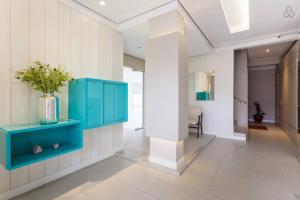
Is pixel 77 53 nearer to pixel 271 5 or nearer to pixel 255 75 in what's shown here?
pixel 271 5

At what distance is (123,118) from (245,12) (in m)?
3.64

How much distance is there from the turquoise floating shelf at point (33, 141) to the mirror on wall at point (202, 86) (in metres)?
4.19

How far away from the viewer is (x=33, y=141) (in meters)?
2.13

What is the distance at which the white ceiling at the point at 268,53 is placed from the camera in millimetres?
5082

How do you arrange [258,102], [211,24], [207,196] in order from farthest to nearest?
[258,102]
[211,24]
[207,196]

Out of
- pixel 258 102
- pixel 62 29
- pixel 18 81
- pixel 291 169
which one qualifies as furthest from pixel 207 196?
pixel 258 102

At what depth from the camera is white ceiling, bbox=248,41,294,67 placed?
16.7ft

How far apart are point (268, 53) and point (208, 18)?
14.8ft

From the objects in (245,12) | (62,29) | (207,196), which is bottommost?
(207,196)

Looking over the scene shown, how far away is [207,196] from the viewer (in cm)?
196

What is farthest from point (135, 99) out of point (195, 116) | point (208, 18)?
point (208, 18)

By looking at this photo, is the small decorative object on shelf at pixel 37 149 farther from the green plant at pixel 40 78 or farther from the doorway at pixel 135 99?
the doorway at pixel 135 99

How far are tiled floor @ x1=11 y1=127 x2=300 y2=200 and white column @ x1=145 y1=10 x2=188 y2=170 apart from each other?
0.41 meters

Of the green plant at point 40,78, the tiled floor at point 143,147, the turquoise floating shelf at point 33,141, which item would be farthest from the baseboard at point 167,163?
the green plant at point 40,78
